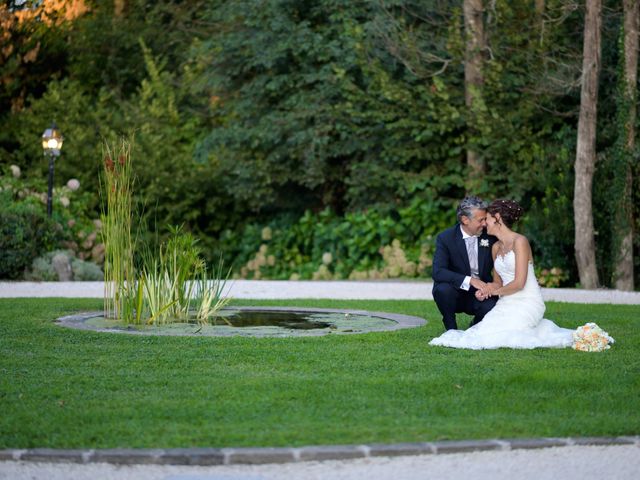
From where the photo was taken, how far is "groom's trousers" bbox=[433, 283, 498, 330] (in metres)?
8.41

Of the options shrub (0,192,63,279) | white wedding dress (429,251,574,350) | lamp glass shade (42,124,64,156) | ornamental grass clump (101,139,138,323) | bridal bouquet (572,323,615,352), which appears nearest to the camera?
bridal bouquet (572,323,615,352)

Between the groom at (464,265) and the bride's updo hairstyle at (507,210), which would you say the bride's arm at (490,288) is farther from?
the bride's updo hairstyle at (507,210)

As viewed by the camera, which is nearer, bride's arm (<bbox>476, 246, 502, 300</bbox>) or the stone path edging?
the stone path edging

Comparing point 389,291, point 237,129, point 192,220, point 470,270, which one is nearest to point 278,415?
point 470,270

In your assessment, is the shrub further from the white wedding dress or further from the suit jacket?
the white wedding dress

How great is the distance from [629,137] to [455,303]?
23.7 ft

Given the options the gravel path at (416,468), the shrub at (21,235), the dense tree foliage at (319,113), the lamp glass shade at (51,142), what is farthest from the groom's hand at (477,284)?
the lamp glass shade at (51,142)

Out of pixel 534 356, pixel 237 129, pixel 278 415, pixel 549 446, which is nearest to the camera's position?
pixel 549 446

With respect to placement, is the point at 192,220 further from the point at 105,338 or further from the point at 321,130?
the point at 105,338

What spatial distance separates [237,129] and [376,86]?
365 centimetres

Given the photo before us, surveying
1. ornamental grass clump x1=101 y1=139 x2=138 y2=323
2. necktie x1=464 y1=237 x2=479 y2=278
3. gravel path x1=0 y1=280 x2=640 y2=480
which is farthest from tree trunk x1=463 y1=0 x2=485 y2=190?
gravel path x1=0 y1=280 x2=640 y2=480

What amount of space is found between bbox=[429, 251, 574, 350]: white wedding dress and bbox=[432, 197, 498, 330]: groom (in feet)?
0.66

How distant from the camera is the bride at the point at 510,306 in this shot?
7.96 metres

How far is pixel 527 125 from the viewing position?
56.6 ft
